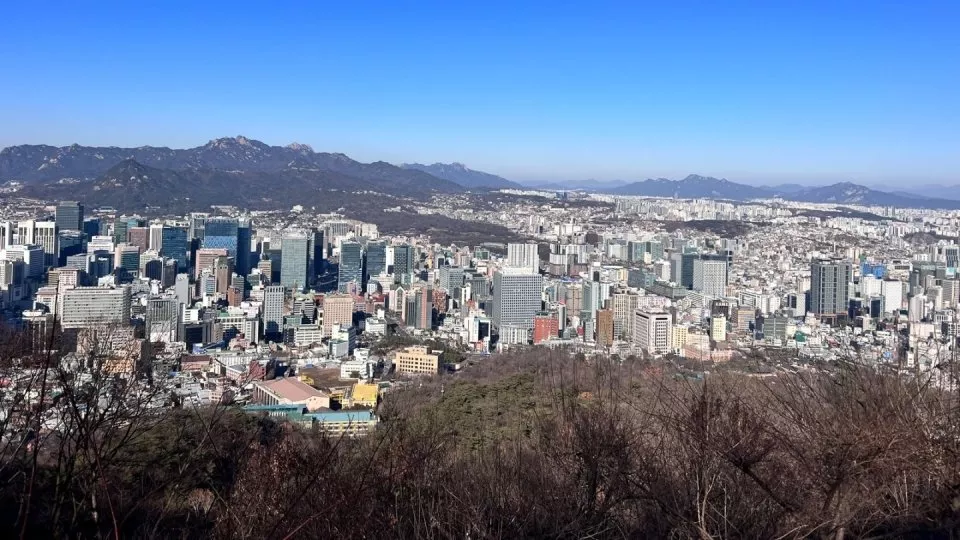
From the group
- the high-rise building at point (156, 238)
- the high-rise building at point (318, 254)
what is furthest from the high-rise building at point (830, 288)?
the high-rise building at point (156, 238)

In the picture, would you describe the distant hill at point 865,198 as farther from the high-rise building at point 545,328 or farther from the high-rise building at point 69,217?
the high-rise building at point 69,217

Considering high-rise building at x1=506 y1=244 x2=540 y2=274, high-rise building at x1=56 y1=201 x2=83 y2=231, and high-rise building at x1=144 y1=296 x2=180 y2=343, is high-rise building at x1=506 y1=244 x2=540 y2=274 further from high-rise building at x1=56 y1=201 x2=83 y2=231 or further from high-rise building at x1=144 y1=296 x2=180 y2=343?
high-rise building at x1=56 y1=201 x2=83 y2=231

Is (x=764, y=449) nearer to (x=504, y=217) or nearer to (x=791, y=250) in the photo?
(x=791, y=250)

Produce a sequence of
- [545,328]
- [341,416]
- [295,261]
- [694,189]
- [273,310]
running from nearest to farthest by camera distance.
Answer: [341,416] < [545,328] < [273,310] < [295,261] < [694,189]

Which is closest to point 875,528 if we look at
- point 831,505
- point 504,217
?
point 831,505

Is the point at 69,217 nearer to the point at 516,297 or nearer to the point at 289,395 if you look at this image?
the point at 516,297

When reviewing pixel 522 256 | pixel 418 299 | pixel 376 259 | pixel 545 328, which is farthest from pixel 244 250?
pixel 545 328

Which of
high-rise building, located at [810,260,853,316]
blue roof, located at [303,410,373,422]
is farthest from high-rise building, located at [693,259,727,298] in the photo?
blue roof, located at [303,410,373,422]
